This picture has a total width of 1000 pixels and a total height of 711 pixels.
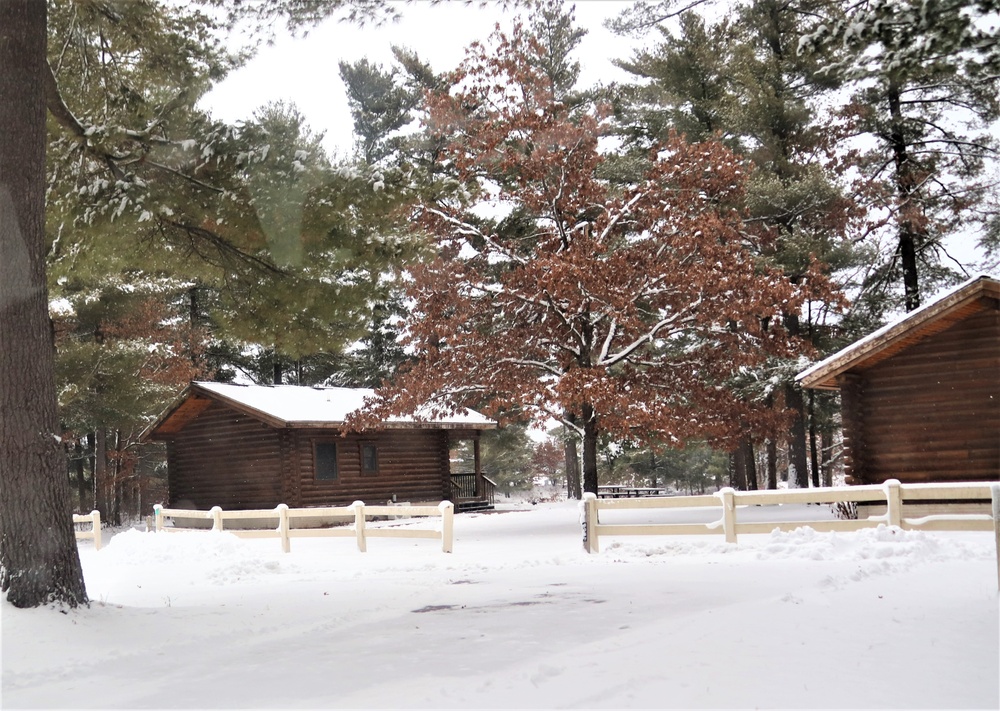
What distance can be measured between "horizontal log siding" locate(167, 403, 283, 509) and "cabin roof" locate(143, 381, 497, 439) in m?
0.63

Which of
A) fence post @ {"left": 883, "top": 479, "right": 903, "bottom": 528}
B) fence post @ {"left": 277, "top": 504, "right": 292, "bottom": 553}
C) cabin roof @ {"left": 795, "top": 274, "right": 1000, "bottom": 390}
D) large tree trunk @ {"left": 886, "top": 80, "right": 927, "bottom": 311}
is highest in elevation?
large tree trunk @ {"left": 886, "top": 80, "right": 927, "bottom": 311}

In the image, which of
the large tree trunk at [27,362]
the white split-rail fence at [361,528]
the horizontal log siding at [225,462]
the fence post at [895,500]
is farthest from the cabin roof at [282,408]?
the large tree trunk at [27,362]

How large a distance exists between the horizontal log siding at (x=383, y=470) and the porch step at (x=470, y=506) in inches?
42.1

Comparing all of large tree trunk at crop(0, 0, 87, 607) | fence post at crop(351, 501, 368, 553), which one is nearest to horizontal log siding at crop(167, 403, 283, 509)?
fence post at crop(351, 501, 368, 553)

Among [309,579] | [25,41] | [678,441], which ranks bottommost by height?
[309,579]

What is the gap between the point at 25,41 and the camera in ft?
33.2

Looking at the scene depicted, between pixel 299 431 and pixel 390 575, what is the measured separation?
1595cm

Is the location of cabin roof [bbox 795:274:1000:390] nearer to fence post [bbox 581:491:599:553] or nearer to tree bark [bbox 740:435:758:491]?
fence post [bbox 581:491:599:553]

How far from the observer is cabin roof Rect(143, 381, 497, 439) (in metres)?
27.5

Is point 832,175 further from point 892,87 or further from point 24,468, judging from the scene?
point 24,468

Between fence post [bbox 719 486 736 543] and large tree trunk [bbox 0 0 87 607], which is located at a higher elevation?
large tree trunk [bbox 0 0 87 607]

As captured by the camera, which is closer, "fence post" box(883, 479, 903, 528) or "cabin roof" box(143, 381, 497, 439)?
"fence post" box(883, 479, 903, 528)

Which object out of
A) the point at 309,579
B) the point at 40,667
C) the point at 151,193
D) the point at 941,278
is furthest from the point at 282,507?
the point at 941,278

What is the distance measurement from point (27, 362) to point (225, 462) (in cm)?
2126
